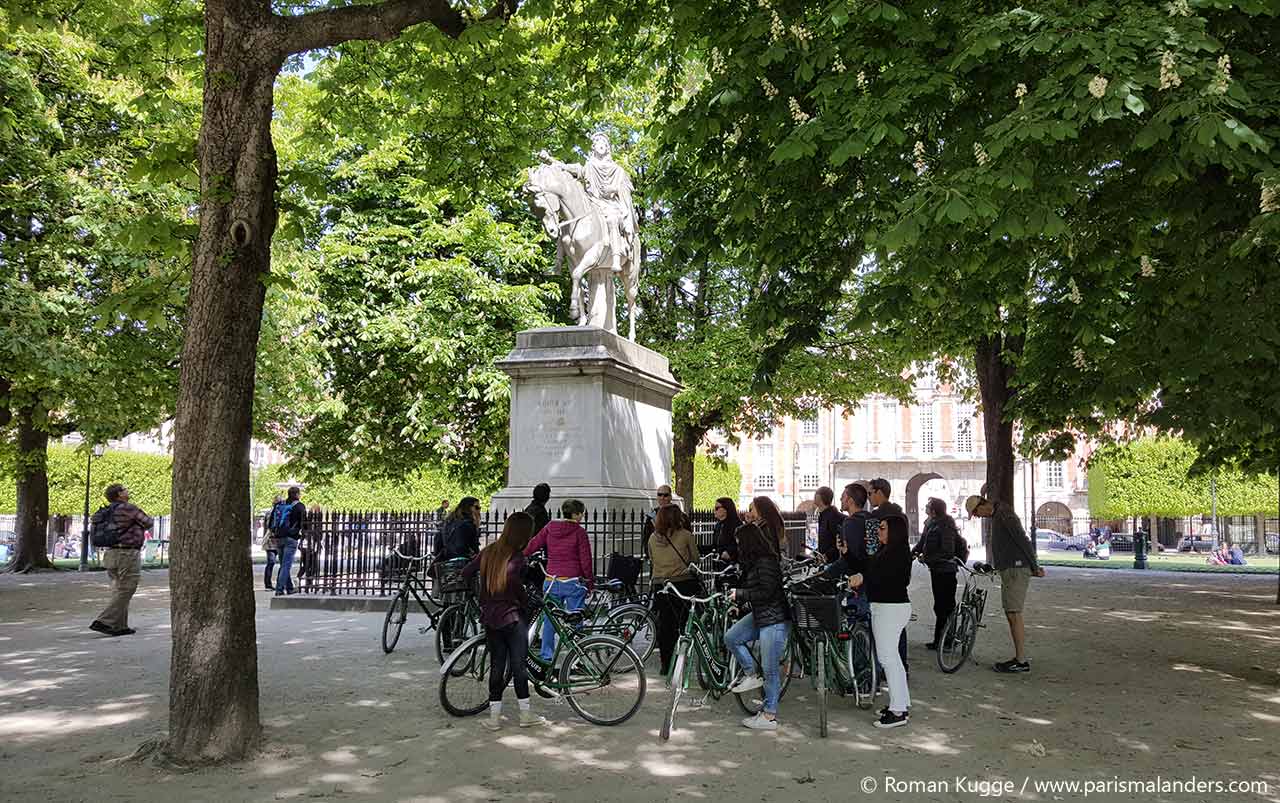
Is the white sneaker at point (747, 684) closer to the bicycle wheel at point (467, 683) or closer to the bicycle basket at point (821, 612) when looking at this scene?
the bicycle basket at point (821, 612)

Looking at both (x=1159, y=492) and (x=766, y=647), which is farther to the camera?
(x=1159, y=492)

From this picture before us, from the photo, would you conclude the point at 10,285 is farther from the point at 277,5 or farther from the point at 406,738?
the point at 406,738

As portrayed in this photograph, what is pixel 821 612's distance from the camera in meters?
7.46

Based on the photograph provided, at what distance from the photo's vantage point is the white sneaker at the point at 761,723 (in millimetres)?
7559

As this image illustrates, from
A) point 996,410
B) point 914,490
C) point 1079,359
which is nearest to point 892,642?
point 1079,359

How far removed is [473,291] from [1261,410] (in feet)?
51.6

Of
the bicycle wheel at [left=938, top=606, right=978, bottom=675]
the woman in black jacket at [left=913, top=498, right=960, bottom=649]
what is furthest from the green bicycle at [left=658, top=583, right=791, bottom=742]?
the woman in black jacket at [left=913, top=498, right=960, bottom=649]

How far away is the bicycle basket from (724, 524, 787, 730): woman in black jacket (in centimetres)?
17

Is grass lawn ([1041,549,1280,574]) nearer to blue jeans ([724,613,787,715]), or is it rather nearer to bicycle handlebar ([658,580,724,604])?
bicycle handlebar ([658,580,724,604])

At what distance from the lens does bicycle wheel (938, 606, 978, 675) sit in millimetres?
10391

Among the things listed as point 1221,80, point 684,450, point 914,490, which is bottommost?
point 914,490

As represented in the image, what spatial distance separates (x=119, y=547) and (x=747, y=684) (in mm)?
9046

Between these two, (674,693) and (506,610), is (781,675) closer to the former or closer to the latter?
(674,693)

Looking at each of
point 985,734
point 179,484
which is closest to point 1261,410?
point 985,734
